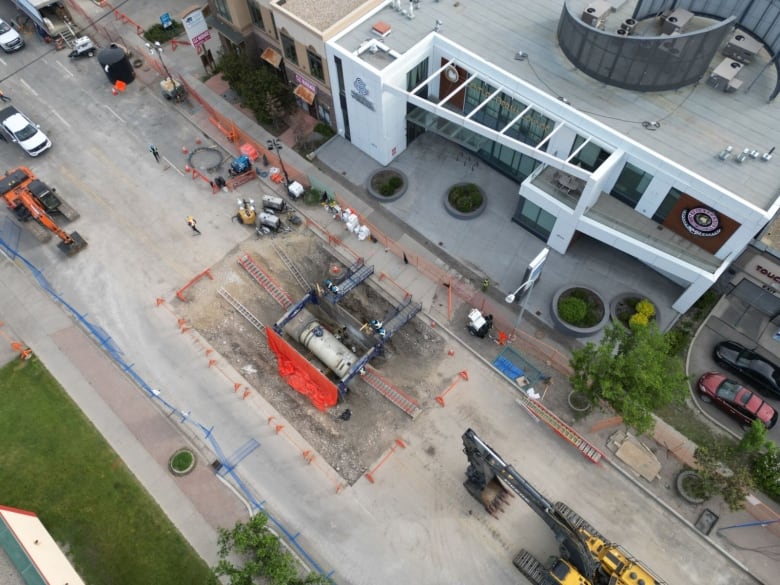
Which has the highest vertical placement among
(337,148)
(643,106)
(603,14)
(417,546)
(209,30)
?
(603,14)

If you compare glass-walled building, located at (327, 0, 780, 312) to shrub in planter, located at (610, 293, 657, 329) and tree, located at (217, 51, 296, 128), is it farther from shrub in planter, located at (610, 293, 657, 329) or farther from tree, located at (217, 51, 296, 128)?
tree, located at (217, 51, 296, 128)

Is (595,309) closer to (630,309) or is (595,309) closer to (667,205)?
(630,309)

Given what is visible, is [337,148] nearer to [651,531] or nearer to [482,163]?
[482,163]

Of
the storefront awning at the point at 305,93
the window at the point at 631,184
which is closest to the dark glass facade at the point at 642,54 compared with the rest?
the window at the point at 631,184

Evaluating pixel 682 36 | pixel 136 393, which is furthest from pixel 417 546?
pixel 682 36

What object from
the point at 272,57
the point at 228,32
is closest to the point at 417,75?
the point at 272,57

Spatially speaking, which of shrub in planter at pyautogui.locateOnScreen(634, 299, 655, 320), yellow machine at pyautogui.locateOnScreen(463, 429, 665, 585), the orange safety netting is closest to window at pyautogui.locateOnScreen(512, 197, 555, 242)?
shrub in planter at pyautogui.locateOnScreen(634, 299, 655, 320)
